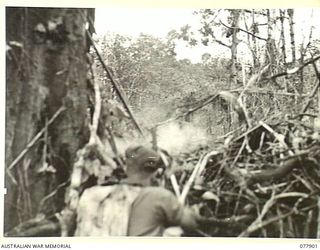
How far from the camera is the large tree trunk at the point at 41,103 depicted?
1.27 m

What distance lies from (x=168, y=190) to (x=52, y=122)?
321mm

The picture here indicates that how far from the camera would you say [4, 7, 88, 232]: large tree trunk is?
1.27 metres

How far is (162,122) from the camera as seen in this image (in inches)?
51.8

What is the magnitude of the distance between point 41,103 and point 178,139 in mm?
341

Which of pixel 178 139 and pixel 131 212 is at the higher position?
pixel 178 139

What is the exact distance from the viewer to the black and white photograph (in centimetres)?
128

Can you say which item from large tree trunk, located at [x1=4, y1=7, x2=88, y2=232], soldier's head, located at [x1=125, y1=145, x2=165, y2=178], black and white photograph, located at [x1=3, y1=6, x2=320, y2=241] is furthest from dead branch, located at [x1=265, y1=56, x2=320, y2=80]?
large tree trunk, located at [x1=4, y1=7, x2=88, y2=232]

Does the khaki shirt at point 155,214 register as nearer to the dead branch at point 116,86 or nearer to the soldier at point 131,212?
the soldier at point 131,212

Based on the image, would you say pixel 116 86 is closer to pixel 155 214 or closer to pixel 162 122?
pixel 162 122

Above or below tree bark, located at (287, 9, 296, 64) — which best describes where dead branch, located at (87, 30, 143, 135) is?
below

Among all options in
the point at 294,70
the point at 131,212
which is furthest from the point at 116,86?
the point at 294,70

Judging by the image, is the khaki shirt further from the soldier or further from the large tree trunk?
the large tree trunk

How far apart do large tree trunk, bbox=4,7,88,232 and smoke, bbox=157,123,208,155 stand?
19 cm

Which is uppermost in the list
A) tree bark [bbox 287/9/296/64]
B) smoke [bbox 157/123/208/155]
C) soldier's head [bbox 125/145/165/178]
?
tree bark [bbox 287/9/296/64]
